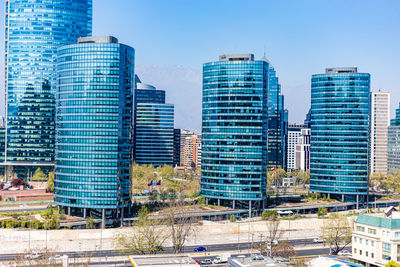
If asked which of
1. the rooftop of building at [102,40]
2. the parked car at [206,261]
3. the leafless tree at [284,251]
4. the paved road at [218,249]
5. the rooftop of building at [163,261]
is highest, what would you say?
the rooftop of building at [102,40]

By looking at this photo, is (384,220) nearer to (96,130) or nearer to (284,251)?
(284,251)

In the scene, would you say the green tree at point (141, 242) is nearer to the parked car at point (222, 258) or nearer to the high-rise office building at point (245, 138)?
the parked car at point (222, 258)

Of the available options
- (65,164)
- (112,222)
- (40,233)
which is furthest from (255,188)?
(40,233)

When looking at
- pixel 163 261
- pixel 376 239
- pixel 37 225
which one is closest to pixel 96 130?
pixel 37 225

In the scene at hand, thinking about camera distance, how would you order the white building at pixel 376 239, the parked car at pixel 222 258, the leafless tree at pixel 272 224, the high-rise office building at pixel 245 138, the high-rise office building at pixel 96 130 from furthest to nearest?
the high-rise office building at pixel 245 138, the high-rise office building at pixel 96 130, the leafless tree at pixel 272 224, the parked car at pixel 222 258, the white building at pixel 376 239

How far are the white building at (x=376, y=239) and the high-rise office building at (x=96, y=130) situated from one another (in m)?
78.2

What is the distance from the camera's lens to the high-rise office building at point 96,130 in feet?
563

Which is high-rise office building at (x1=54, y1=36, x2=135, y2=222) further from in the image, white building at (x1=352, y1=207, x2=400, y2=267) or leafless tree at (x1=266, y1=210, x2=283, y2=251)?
white building at (x1=352, y1=207, x2=400, y2=267)

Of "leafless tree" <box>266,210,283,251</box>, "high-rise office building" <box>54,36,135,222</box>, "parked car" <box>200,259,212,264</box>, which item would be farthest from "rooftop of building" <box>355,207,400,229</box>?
"high-rise office building" <box>54,36,135,222</box>

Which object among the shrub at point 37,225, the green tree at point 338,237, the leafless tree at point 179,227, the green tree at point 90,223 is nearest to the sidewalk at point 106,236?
the shrub at point 37,225

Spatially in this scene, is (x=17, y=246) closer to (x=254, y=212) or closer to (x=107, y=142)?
(x=107, y=142)

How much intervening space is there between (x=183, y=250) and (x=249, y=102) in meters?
73.7

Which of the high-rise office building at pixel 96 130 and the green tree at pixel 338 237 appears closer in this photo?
the green tree at pixel 338 237

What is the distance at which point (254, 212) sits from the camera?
199 m
